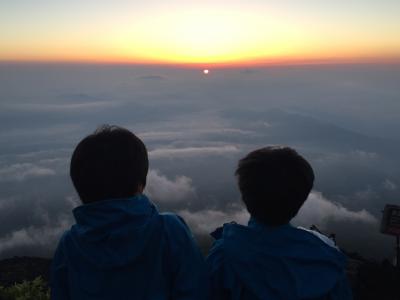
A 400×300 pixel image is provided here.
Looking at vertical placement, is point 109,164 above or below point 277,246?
above

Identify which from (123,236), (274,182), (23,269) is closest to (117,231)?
(123,236)

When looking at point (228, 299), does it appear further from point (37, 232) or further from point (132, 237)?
point (37, 232)

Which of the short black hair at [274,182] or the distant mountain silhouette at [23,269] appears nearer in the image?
the short black hair at [274,182]

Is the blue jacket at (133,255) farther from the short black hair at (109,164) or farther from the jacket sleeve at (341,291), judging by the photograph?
the jacket sleeve at (341,291)

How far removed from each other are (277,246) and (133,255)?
2.52 feet

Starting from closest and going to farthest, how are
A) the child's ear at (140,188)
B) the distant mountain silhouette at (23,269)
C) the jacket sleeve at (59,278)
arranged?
the child's ear at (140,188) → the jacket sleeve at (59,278) → the distant mountain silhouette at (23,269)

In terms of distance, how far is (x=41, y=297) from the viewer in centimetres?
645

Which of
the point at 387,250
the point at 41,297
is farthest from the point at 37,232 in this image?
the point at 41,297

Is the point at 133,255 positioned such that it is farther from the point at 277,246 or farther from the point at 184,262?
the point at 277,246

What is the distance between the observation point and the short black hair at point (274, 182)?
212 centimetres

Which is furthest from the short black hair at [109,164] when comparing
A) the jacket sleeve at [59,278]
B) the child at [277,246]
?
the child at [277,246]

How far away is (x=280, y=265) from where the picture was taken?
2.18 metres

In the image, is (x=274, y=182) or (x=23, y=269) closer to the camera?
(x=274, y=182)

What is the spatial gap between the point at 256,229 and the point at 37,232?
430 feet
